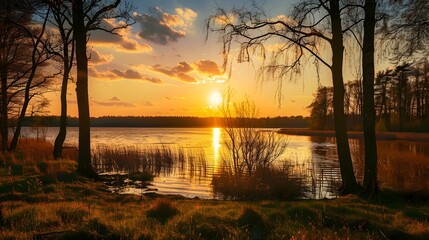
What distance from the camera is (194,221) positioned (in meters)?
7.10

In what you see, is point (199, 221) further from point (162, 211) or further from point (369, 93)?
point (369, 93)

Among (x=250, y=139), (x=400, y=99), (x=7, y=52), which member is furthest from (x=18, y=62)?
(x=400, y=99)

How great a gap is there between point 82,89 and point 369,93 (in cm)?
1110

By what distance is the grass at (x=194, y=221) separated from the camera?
6.05 m

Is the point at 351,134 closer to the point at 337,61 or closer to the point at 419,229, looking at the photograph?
the point at 337,61

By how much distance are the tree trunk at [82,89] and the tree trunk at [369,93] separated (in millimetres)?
10655

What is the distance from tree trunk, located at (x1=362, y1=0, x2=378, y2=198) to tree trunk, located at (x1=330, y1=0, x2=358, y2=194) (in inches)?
23.9

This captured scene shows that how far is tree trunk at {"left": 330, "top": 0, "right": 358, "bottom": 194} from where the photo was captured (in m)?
11.6

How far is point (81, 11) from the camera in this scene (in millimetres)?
14477

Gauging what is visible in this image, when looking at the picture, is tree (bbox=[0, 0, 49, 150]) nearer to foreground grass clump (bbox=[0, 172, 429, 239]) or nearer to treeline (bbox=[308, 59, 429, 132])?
foreground grass clump (bbox=[0, 172, 429, 239])

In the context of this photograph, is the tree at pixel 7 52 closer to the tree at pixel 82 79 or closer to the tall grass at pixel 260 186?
the tree at pixel 82 79

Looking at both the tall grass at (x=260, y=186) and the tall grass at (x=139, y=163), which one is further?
the tall grass at (x=139, y=163)

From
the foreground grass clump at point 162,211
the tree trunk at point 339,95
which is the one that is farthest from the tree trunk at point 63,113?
the tree trunk at point 339,95

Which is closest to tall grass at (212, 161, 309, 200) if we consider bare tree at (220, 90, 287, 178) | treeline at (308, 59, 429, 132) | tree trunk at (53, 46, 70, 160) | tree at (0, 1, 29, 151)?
bare tree at (220, 90, 287, 178)
